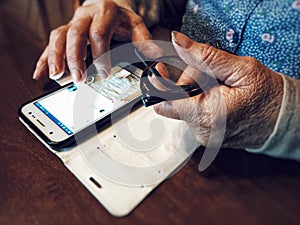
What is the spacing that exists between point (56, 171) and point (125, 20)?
36cm

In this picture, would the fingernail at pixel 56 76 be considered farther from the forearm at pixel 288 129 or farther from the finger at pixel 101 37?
the forearm at pixel 288 129

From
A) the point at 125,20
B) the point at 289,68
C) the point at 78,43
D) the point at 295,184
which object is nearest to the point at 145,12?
the point at 125,20

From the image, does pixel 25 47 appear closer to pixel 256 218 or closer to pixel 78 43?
pixel 78 43

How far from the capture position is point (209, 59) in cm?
37

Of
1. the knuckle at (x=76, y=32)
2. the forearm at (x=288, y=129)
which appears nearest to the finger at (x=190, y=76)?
the forearm at (x=288, y=129)

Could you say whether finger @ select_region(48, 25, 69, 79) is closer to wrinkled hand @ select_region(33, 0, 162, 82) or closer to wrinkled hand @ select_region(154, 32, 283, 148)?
wrinkled hand @ select_region(33, 0, 162, 82)

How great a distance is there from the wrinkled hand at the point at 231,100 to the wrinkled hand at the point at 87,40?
0.52 ft

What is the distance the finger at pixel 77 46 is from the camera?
1.64 ft

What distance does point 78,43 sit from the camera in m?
0.52

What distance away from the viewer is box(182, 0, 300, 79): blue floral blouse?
1.43 ft

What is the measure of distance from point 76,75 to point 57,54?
7 cm

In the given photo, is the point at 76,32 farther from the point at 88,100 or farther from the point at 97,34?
the point at 88,100

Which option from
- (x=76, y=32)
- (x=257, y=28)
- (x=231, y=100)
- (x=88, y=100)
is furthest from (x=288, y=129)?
(x=76, y=32)

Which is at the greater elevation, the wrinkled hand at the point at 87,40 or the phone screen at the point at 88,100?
the wrinkled hand at the point at 87,40
